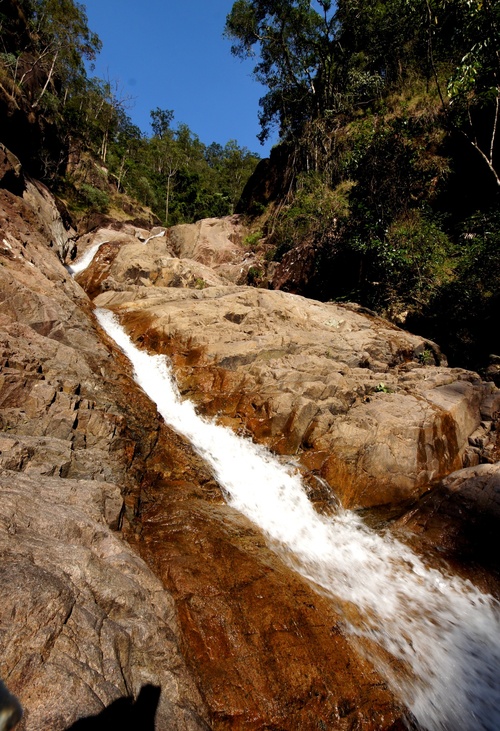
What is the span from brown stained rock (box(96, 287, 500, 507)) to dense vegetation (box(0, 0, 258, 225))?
14128mm

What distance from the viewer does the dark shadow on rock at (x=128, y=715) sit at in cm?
217

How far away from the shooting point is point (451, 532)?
6410mm

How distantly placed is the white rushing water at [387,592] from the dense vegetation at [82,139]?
18884mm

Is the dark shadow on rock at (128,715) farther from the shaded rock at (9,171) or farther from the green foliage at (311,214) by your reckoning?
the green foliage at (311,214)

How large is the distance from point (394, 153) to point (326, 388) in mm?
14276

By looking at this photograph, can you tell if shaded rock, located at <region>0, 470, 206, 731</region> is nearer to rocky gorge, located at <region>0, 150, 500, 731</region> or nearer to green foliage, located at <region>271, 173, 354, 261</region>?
rocky gorge, located at <region>0, 150, 500, 731</region>

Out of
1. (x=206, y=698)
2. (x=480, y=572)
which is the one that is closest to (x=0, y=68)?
(x=206, y=698)

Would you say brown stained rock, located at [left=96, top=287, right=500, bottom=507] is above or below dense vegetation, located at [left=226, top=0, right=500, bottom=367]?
below

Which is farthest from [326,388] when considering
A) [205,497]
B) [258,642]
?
[258,642]

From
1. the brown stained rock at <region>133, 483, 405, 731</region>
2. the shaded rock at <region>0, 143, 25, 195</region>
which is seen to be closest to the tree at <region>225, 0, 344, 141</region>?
the shaded rock at <region>0, 143, 25, 195</region>

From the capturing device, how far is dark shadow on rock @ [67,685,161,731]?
7.11 ft

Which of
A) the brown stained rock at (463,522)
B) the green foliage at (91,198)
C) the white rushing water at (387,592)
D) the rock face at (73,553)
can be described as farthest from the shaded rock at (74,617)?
the green foliage at (91,198)

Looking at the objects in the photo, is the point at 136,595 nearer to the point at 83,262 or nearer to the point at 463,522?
the point at 463,522

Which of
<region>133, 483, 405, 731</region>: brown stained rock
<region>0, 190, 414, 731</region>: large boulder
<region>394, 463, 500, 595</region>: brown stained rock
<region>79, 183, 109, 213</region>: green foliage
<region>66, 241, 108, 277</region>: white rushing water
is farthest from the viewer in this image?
<region>79, 183, 109, 213</region>: green foliage
